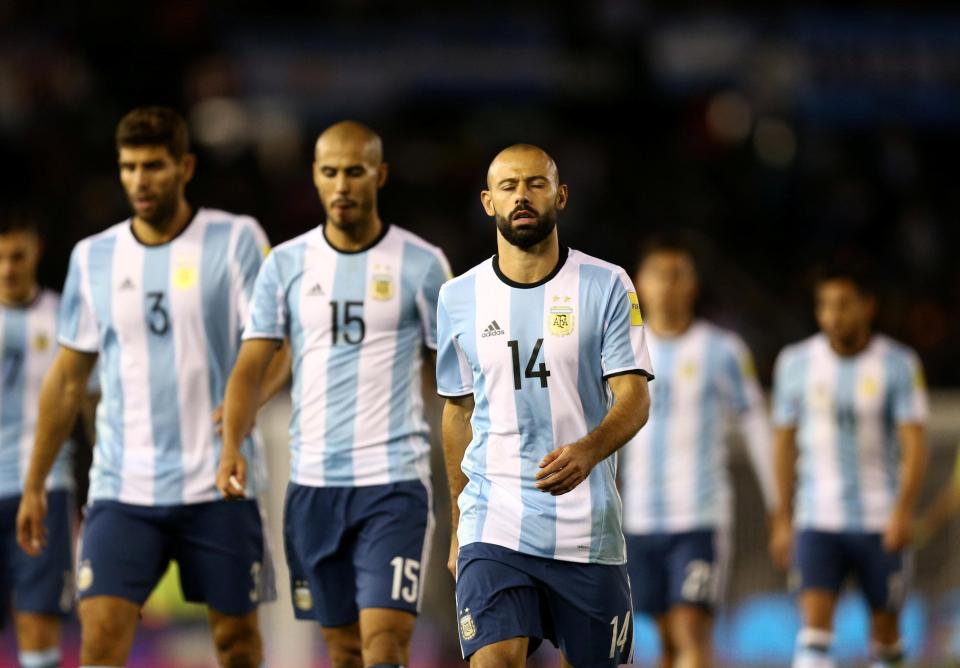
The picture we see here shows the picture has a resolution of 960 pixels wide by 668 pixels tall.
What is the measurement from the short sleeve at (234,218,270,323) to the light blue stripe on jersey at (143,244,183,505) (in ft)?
1.01

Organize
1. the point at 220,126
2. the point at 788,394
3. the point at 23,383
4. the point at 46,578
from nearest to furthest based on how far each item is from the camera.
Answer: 1. the point at 46,578
2. the point at 23,383
3. the point at 788,394
4. the point at 220,126

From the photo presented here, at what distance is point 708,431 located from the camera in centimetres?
966

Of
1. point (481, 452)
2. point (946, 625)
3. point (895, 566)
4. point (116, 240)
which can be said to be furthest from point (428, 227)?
point (481, 452)

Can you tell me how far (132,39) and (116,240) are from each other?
1103 centimetres

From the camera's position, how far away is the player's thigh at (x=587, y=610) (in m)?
5.87

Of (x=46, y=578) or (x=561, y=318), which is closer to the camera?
(x=561, y=318)

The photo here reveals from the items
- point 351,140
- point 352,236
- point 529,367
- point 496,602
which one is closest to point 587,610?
point 496,602

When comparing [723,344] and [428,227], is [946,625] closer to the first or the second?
[723,344]

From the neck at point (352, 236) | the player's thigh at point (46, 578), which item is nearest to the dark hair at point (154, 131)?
A: the neck at point (352, 236)

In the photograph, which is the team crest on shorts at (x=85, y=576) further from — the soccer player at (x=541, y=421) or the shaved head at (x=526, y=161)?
the shaved head at (x=526, y=161)

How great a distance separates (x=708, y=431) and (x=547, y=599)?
12.8 ft

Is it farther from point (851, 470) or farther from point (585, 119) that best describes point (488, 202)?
point (585, 119)

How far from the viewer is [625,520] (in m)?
10.1

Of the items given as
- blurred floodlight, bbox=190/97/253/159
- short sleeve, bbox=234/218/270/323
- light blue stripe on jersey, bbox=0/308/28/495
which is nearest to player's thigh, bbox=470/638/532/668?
short sleeve, bbox=234/218/270/323
